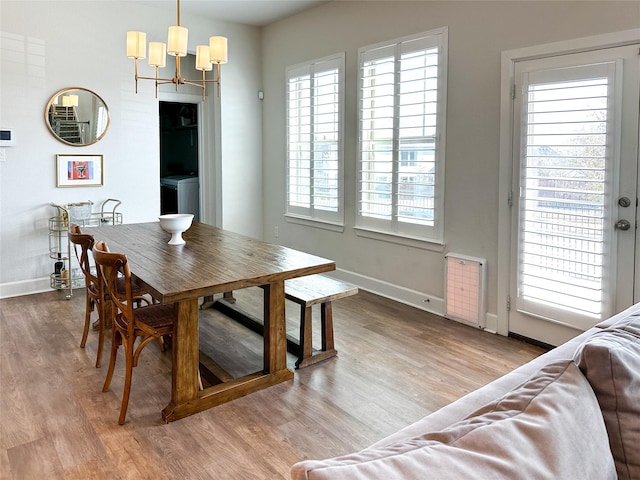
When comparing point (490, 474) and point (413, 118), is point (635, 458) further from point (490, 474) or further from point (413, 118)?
point (413, 118)

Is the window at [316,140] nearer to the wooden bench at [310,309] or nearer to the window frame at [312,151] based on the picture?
the window frame at [312,151]

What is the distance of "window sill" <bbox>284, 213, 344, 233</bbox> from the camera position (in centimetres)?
517

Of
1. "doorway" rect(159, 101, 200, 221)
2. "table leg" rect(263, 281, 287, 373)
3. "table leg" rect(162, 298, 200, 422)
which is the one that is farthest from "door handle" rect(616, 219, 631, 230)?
"doorway" rect(159, 101, 200, 221)

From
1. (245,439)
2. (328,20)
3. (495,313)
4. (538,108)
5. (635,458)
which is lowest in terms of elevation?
(245,439)

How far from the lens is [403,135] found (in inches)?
169

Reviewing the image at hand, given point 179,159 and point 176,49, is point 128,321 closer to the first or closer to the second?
point 176,49

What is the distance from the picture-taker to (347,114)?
489cm

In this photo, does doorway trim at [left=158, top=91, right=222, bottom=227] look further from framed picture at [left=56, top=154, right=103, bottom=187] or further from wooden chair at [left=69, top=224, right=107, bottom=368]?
wooden chair at [left=69, top=224, right=107, bottom=368]

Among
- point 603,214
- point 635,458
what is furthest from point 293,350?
point 635,458

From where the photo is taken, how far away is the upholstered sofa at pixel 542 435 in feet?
2.35

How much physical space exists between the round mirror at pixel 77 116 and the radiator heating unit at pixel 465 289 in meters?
3.75

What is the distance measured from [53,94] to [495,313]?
4545mm

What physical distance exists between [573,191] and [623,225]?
360 mm

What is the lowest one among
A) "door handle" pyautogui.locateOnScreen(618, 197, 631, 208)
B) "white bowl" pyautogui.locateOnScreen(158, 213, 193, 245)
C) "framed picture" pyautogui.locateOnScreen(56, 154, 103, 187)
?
"white bowl" pyautogui.locateOnScreen(158, 213, 193, 245)
